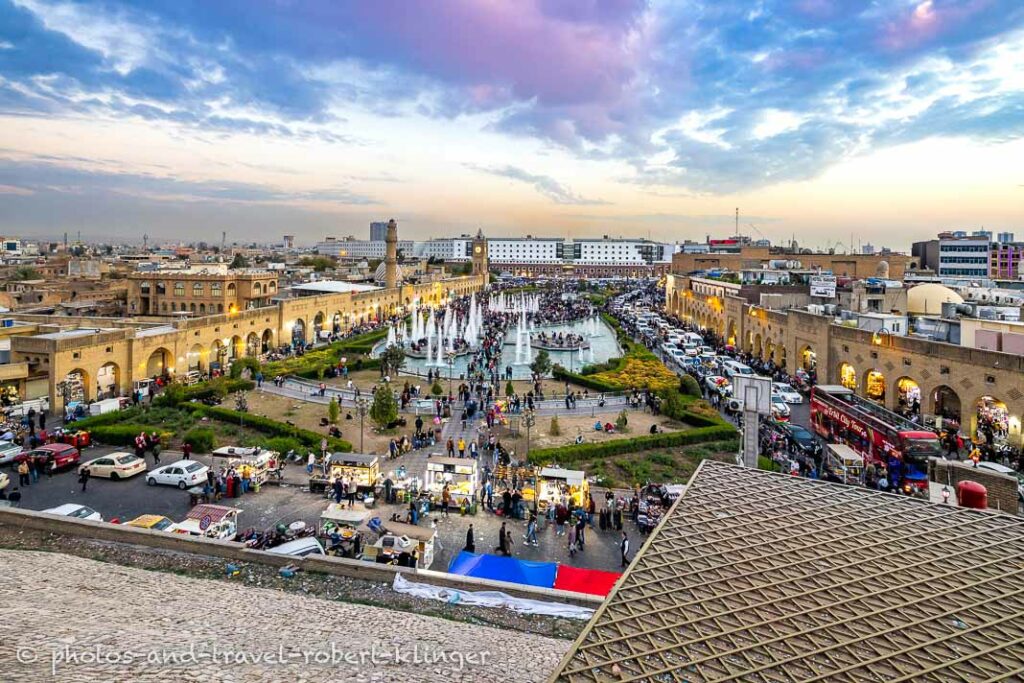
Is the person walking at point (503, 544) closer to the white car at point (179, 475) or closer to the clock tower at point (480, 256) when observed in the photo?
the white car at point (179, 475)

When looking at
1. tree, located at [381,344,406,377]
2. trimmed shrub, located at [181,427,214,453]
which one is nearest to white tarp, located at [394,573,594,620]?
trimmed shrub, located at [181,427,214,453]

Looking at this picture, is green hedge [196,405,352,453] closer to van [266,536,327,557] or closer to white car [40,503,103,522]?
white car [40,503,103,522]

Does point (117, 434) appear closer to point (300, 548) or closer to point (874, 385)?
point (300, 548)

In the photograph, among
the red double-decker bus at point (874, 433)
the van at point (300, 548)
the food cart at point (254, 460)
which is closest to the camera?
the van at point (300, 548)

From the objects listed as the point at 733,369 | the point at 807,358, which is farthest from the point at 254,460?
the point at 807,358

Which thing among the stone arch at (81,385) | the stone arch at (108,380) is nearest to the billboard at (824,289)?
the stone arch at (108,380)

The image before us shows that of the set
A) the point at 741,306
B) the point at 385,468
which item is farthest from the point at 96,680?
the point at 741,306

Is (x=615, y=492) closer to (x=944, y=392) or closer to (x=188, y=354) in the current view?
(x=944, y=392)
